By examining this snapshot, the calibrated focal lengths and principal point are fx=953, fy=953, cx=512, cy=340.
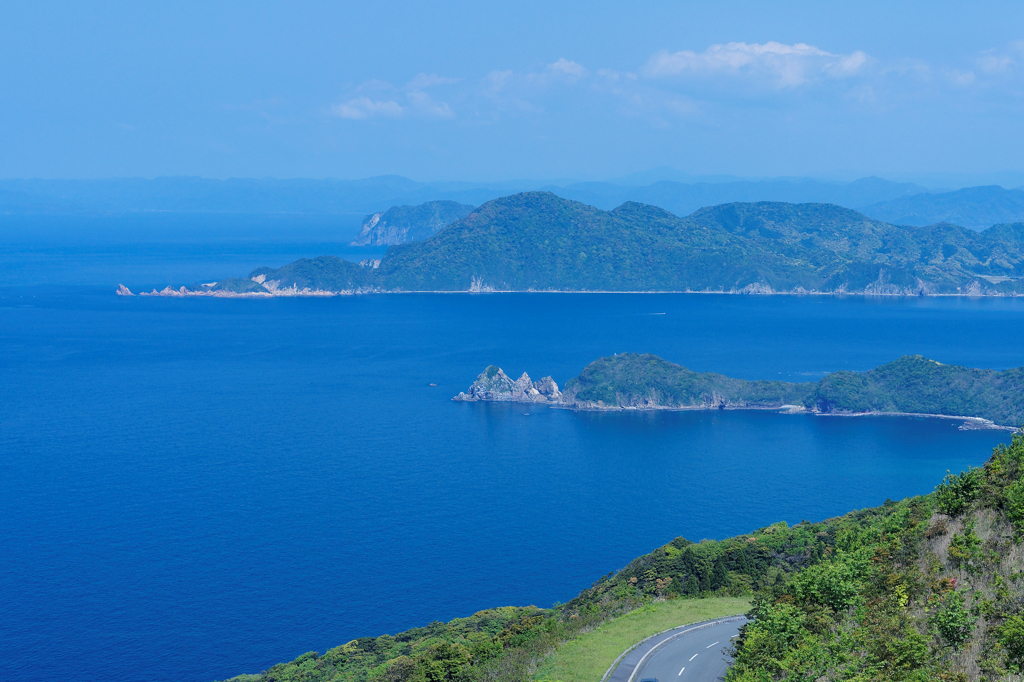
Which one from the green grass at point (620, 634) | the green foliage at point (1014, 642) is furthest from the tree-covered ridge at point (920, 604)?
the green grass at point (620, 634)

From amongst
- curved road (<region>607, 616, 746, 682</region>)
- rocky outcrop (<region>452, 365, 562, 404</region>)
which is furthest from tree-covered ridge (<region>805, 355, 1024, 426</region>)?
curved road (<region>607, 616, 746, 682</region>)

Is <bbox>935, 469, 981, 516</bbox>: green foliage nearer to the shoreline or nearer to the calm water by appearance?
the calm water

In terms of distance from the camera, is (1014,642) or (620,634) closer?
(1014,642)

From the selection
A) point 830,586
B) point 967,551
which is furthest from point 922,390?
point 967,551

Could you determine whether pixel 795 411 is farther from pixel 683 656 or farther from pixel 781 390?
pixel 683 656

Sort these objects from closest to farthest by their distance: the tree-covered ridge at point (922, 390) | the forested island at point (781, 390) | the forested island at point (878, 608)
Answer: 1. the forested island at point (878, 608)
2. the tree-covered ridge at point (922, 390)
3. the forested island at point (781, 390)

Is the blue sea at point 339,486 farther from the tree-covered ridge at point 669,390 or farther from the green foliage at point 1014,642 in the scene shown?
the green foliage at point 1014,642

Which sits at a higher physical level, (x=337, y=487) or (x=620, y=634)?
(x=620, y=634)
